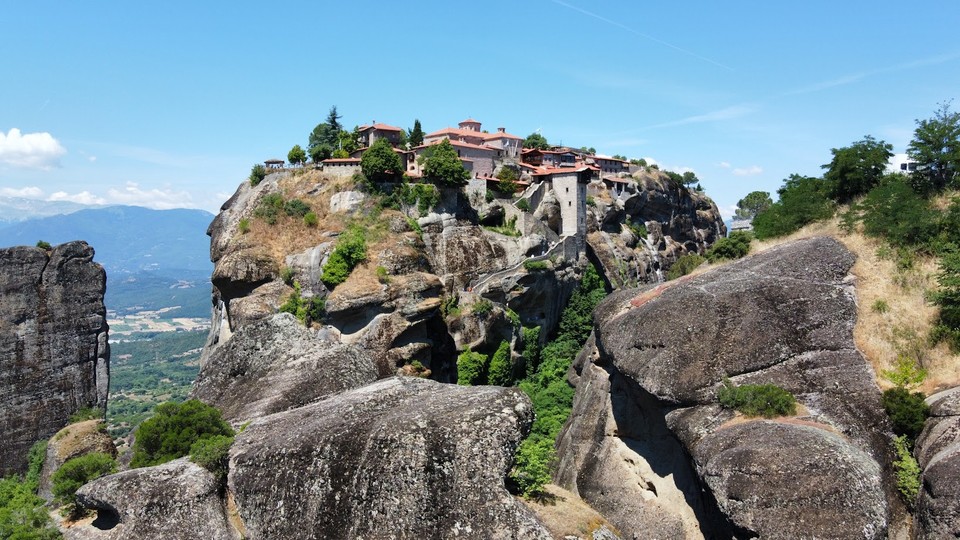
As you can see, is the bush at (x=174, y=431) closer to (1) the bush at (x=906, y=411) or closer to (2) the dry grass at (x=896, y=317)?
(1) the bush at (x=906, y=411)

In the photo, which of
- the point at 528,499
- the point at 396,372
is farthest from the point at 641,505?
the point at 396,372

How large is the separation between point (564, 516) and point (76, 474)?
1405 centimetres

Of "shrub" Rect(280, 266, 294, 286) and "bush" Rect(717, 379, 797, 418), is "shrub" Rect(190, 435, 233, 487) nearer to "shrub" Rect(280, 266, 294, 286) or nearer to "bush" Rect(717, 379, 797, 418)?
"bush" Rect(717, 379, 797, 418)

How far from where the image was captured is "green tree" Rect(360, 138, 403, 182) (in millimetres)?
52625

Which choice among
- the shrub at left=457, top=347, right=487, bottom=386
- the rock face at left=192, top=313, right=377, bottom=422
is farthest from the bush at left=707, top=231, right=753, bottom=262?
the rock face at left=192, top=313, right=377, bottom=422

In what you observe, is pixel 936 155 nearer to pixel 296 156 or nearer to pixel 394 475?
pixel 394 475

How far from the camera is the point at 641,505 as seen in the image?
25.3 m

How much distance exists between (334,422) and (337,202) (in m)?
37.3

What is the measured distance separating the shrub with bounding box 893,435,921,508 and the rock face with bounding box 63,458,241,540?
58.4ft

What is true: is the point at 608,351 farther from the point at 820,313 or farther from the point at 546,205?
the point at 546,205

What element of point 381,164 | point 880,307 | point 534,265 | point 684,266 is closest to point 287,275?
point 381,164

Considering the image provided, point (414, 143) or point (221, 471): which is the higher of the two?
point (414, 143)

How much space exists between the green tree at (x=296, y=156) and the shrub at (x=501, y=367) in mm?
26572

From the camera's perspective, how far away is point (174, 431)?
19625mm
